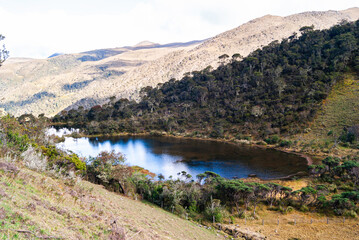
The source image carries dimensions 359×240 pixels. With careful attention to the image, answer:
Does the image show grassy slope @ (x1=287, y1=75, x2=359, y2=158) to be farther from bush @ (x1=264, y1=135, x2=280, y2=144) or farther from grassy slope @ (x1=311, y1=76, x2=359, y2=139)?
bush @ (x1=264, y1=135, x2=280, y2=144)

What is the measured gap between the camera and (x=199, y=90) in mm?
87438

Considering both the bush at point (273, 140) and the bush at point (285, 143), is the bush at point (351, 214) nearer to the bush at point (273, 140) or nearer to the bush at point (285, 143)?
the bush at point (285, 143)

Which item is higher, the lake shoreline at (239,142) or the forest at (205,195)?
the forest at (205,195)

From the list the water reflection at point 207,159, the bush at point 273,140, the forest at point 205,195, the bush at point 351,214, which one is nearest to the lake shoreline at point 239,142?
the water reflection at point 207,159

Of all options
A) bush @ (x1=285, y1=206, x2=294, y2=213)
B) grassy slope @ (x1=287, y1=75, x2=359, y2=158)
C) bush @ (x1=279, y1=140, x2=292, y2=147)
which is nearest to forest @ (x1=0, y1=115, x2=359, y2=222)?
bush @ (x1=285, y1=206, x2=294, y2=213)

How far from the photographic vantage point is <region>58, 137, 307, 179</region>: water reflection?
37094 mm

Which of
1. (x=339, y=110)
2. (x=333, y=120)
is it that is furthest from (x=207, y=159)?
(x=339, y=110)

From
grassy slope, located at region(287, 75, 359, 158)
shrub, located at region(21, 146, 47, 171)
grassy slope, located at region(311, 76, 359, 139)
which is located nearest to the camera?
shrub, located at region(21, 146, 47, 171)

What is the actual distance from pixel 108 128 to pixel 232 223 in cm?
6719

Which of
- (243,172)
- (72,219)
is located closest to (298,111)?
(243,172)

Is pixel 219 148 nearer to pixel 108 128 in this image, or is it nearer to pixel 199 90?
pixel 199 90

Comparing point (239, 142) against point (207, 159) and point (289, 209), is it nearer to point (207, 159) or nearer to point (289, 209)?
point (207, 159)

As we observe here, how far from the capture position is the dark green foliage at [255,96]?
61.9 m

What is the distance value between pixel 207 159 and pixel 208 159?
8.2 inches
